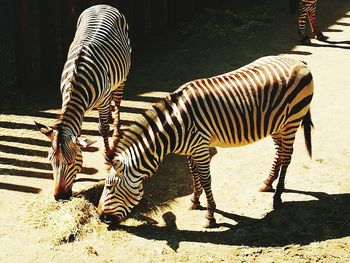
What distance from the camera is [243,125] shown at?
674 centimetres

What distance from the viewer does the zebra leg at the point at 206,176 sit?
6.52 metres

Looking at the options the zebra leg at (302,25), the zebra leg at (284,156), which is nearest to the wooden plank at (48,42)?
→ the zebra leg at (284,156)

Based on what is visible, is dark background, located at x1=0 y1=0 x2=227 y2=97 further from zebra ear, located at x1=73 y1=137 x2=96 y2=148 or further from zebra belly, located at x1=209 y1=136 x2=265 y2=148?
zebra belly, located at x1=209 y1=136 x2=265 y2=148

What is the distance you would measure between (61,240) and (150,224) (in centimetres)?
112

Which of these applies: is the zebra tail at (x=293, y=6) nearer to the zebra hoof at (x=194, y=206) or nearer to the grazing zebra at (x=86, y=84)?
the grazing zebra at (x=86, y=84)

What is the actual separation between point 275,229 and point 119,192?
2.01m

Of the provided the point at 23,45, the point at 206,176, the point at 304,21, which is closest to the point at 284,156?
the point at 206,176

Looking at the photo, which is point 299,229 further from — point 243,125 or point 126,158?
point 126,158

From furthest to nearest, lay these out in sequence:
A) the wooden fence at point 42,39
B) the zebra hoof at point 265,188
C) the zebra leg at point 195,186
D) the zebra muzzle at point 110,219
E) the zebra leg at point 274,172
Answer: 1. the wooden fence at point 42,39
2. the zebra hoof at point 265,188
3. the zebra leg at point 274,172
4. the zebra leg at point 195,186
5. the zebra muzzle at point 110,219

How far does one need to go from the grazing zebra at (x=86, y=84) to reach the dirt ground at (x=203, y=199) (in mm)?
764

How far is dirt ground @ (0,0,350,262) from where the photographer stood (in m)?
6.37

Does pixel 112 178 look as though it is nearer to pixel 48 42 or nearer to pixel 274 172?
pixel 274 172

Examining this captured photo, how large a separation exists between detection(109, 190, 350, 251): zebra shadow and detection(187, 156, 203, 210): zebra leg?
31 cm

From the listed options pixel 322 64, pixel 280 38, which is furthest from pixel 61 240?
pixel 280 38
